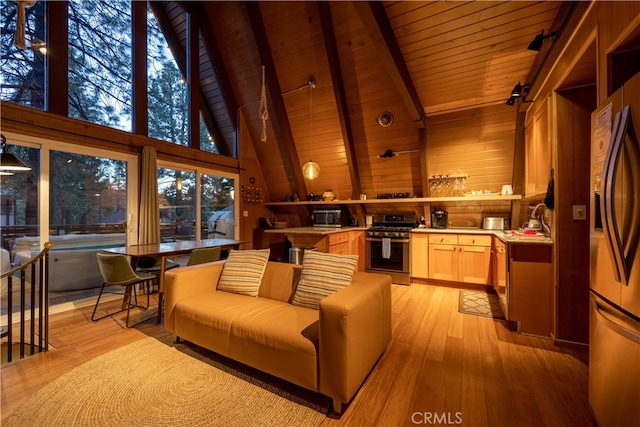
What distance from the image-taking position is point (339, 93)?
412cm

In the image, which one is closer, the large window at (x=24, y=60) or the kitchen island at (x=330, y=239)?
the large window at (x=24, y=60)

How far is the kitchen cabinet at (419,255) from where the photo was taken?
4285 millimetres

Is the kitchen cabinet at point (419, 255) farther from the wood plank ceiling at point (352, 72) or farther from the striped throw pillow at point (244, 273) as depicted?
the striped throw pillow at point (244, 273)

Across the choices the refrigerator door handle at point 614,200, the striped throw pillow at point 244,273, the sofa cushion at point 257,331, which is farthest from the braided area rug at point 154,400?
the refrigerator door handle at point 614,200

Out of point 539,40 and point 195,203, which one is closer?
point 539,40

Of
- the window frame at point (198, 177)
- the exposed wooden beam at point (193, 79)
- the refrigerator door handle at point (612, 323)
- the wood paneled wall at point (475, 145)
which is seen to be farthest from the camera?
the exposed wooden beam at point (193, 79)

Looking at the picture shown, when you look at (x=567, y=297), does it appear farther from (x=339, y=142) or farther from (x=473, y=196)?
(x=339, y=142)

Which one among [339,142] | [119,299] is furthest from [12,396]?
[339,142]

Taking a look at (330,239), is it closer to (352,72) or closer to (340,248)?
(340,248)

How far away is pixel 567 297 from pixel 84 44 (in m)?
6.04

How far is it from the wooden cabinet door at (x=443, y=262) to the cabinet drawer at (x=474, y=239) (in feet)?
0.48

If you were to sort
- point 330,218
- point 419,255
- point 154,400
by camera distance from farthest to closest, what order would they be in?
1. point 330,218
2. point 419,255
3. point 154,400

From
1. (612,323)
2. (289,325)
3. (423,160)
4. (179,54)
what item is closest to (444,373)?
(612,323)

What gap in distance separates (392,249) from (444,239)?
2.74 feet
